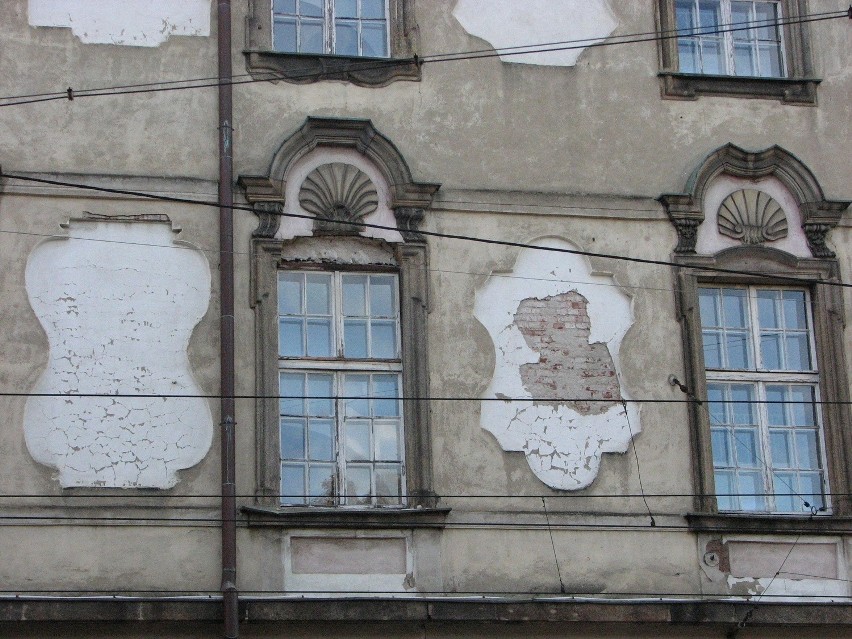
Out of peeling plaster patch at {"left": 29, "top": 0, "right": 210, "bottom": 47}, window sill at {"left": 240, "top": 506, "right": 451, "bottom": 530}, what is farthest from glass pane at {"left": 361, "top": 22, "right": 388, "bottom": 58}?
window sill at {"left": 240, "top": 506, "right": 451, "bottom": 530}

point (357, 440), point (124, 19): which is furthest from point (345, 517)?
point (124, 19)

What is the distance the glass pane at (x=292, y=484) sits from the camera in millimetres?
12430

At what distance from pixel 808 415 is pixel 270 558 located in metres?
4.06

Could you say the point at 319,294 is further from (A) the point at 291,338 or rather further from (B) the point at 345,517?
(B) the point at 345,517

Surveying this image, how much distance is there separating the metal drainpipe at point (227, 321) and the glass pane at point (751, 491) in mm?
3591

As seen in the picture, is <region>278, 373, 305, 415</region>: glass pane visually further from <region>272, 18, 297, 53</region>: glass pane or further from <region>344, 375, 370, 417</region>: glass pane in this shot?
<region>272, 18, 297, 53</region>: glass pane

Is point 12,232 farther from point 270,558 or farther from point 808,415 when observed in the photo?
point 808,415

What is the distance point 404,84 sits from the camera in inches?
528

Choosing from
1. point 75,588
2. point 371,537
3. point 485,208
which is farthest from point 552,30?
point 75,588

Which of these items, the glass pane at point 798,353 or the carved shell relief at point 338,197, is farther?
the glass pane at point 798,353

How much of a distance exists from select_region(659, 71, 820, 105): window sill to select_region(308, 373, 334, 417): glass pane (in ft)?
11.1

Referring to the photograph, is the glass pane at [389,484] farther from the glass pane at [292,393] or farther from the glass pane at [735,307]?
the glass pane at [735,307]

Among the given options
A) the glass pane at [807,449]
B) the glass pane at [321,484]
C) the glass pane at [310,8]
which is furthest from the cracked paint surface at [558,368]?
the glass pane at [310,8]

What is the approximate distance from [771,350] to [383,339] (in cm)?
285
